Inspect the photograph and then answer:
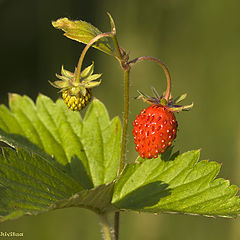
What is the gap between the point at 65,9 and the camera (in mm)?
4969

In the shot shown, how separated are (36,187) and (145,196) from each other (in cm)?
42

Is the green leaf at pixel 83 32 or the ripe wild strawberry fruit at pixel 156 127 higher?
the green leaf at pixel 83 32

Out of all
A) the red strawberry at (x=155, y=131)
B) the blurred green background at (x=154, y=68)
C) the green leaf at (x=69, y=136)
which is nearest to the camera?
the red strawberry at (x=155, y=131)

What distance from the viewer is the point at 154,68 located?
179 inches

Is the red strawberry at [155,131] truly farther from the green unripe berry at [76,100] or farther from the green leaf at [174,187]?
the green unripe berry at [76,100]

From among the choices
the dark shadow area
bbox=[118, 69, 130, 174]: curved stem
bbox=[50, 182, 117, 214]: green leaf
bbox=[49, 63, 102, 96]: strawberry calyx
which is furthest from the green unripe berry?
the dark shadow area

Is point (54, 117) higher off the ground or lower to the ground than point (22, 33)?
lower

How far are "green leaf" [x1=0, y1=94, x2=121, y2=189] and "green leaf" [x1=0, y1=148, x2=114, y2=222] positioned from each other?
0.45ft

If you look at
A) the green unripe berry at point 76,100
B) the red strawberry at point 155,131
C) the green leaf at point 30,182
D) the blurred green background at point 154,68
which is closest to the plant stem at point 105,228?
the green leaf at point 30,182

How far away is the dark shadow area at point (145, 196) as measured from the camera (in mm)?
1920

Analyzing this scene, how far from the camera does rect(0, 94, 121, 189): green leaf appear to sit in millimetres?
2105

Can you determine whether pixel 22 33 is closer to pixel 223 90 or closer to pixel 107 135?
pixel 223 90

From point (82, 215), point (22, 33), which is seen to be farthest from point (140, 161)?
point (22, 33)

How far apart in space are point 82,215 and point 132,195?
204cm
